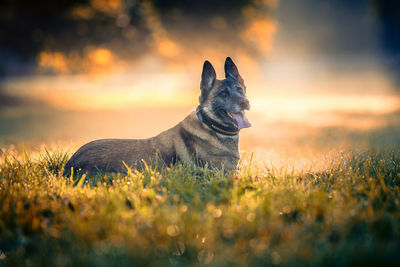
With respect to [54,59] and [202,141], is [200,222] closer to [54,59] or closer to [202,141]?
[202,141]

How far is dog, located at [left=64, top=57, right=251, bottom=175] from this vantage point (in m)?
5.31

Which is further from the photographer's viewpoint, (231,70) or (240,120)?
(231,70)

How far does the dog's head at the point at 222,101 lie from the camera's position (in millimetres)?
5383

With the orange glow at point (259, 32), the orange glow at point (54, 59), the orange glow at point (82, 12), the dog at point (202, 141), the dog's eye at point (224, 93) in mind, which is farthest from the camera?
the orange glow at point (259, 32)

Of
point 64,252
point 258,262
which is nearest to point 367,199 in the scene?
point 258,262

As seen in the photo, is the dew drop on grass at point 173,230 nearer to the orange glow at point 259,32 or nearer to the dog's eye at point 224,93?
the dog's eye at point 224,93

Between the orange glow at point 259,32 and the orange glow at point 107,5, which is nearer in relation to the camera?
the orange glow at point 107,5

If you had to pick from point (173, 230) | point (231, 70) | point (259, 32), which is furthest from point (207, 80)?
point (259, 32)

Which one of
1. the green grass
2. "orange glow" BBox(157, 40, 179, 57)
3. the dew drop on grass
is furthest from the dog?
"orange glow" BBox(157, 40, 179, 57)

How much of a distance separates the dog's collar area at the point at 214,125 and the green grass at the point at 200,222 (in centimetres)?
116

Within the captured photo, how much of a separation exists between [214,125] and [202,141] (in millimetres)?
375

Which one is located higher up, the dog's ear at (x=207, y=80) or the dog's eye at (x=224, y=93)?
the dog's ear at (x=207, y=80)

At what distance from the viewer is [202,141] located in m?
5.46

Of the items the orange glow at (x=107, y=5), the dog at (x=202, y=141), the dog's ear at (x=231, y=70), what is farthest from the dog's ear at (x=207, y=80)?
the orange glow at (x=107, y=5)
